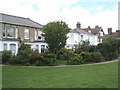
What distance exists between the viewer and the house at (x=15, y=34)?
70.6 feet

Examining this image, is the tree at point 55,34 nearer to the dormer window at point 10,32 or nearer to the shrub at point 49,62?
the shrub at point 49,62

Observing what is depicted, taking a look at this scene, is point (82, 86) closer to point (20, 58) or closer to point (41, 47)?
point (20, 58)

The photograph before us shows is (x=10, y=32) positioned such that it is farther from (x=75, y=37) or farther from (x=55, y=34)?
(x=75, y=37)

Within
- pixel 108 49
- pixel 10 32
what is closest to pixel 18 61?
pixel 10 32

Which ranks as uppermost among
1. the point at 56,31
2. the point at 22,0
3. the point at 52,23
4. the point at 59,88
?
the point at 22,0

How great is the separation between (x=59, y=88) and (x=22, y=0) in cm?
1171

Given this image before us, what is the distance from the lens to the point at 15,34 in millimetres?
23859

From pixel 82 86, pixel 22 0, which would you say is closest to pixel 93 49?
pixel 22 0

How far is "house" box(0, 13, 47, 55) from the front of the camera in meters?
21.5

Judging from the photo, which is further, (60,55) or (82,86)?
(60,55)

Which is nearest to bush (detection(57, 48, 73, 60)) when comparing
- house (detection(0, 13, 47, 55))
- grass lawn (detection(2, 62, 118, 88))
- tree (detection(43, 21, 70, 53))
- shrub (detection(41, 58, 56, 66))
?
tree (detection(43, 21, 70, 53))

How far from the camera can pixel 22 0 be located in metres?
15.3

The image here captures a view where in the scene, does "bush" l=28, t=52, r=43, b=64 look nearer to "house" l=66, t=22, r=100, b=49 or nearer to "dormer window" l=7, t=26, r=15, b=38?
"dormer window" l=7, t=26, r=15, b=38

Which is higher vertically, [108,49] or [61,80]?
[108,49]
